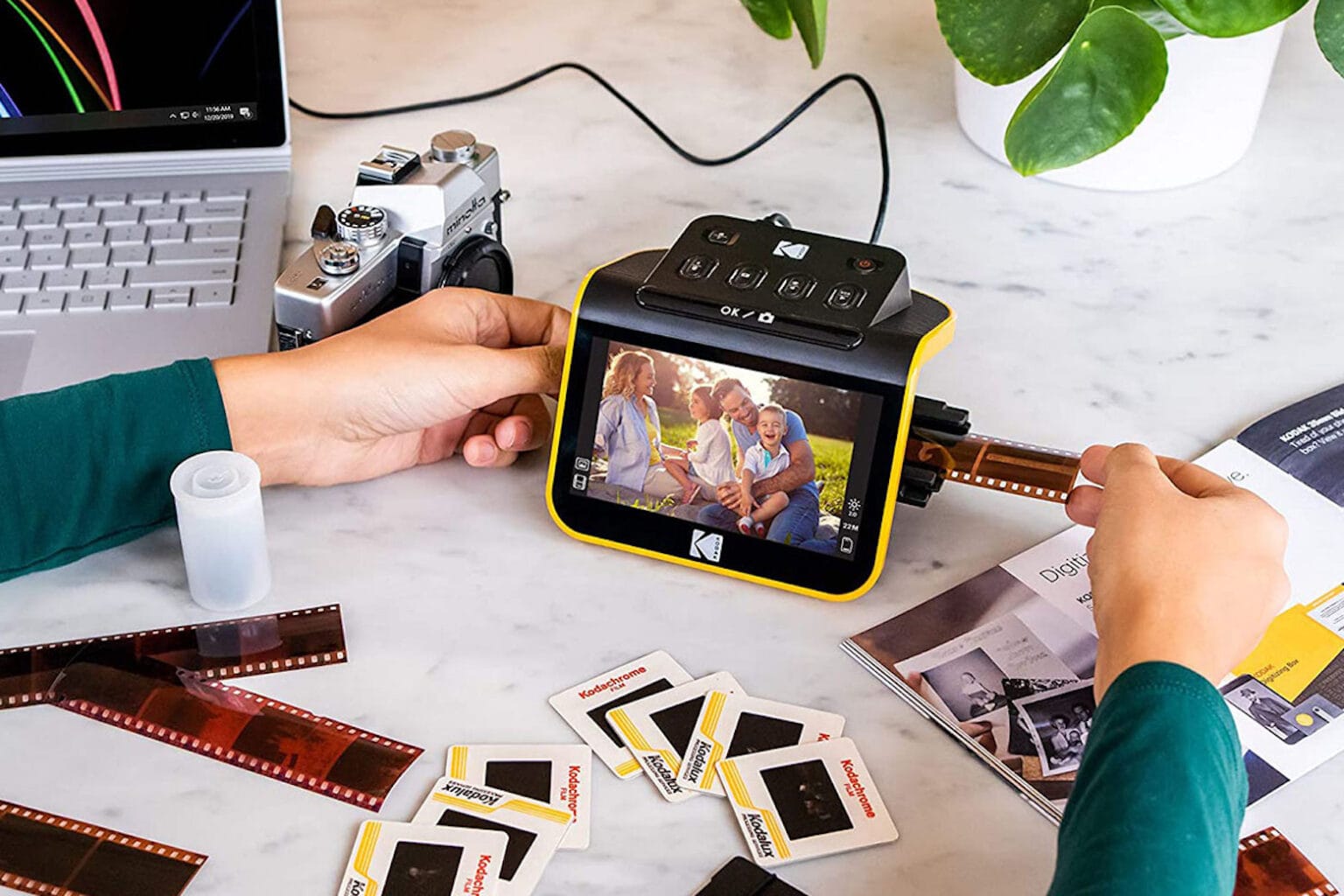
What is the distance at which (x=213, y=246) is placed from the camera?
115 centimetres

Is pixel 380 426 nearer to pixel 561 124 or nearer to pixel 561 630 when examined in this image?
pixel 561 630

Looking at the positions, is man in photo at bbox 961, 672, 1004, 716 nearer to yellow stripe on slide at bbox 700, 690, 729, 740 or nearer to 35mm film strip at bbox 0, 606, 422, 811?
yellow stripe on slide at bbox 700, 690, 729, 740

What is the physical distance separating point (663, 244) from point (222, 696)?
0.57m

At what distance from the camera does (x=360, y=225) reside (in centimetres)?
100

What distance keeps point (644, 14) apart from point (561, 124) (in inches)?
9.0

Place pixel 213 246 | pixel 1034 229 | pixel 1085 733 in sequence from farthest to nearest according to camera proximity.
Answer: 1. pixel 1034 229
2. pixel 213 246
3. pixel 1085 733

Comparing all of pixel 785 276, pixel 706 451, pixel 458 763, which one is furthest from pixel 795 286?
pixel 458 763

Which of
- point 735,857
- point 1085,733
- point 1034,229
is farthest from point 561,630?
point 1034,229

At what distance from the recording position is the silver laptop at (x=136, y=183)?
1082 millimetres

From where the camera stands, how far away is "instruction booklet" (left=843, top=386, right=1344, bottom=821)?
32.6 inches

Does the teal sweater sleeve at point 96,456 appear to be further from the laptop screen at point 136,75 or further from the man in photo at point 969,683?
the man in photo at point 969,683

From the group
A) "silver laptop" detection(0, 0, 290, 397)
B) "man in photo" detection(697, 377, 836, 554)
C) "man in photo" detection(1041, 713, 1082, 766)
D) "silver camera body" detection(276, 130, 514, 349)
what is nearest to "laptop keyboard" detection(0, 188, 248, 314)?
"silver laptop" detection(0, 0, 290, 397)

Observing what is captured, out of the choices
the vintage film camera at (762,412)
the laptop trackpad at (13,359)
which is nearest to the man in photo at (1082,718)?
the vintage film camera at (762,412)

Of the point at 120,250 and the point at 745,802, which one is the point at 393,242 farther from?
the point at 745,802
